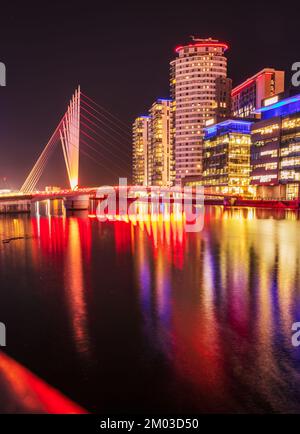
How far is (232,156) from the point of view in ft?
334

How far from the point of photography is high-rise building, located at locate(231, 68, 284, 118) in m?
123

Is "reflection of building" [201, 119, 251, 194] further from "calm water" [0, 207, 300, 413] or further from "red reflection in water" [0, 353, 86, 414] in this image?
"red reflection in water" [0, 353, 86, 414]

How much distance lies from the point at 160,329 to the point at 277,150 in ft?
265

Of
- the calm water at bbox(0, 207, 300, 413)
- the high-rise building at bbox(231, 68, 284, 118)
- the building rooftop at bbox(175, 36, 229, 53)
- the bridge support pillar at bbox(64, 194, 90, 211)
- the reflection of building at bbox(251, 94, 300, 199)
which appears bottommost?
the calm water at bbox(0, 207, 300, 413)

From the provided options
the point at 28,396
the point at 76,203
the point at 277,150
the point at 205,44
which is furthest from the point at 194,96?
the point at 28,396

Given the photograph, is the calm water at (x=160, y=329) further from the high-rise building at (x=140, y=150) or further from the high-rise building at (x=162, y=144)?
the high-rise building at (x=140, y=150)

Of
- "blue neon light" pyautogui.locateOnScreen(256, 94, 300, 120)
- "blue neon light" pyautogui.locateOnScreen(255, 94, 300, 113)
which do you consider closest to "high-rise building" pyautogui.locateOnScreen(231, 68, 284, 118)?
"blue neon light" pyautogui.locateOnScreen(256, 94, 300, 120)

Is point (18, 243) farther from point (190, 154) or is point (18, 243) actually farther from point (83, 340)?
point (190, 154)

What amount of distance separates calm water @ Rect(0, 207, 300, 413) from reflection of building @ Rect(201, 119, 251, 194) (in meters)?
85.8

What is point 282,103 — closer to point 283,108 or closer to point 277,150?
point 283,108

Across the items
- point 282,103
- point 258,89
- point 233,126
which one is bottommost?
point 233,126

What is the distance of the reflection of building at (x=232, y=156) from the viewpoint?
101750 mm

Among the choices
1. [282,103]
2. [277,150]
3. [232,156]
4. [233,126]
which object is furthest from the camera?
[233,126]
